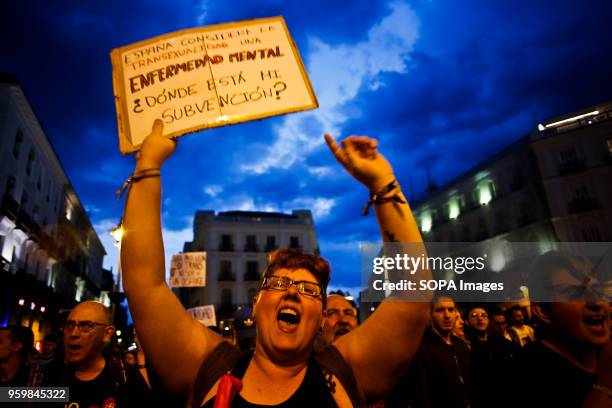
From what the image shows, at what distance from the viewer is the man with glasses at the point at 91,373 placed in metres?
3.36

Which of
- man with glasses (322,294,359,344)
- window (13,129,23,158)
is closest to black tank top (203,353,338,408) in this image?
man with glasses (322,294,359,344)

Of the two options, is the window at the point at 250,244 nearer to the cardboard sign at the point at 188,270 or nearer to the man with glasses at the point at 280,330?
the cardboard sign at the point at 188,270

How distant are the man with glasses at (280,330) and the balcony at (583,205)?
1235 inches

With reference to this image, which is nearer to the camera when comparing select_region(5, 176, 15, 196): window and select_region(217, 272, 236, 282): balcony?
select_region(5, 176, 15, 196): window

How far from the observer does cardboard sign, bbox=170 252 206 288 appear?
9727 millimetres

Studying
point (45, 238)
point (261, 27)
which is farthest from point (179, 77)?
point (45, 238)

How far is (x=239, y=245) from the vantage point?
Result: 45375 millimetres

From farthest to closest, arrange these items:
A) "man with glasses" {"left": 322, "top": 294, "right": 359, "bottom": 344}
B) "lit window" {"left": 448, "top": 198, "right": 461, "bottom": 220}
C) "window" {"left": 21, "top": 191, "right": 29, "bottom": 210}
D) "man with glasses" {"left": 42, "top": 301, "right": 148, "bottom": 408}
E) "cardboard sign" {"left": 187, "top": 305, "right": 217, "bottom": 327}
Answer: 1. "lit window" {"left": 448, "top": 198, "right": 461, "bottom": 220}
2. "window" {"left": 21, "top": 191, "right": 29, "bottom": 210}
3. "cardboard sign" {"left": 187, "top": 305, "right": 217, "bottom": 327}
4. "man with glasses" {"left": 322, "top": 294, "right": 359, "bottom": 344}
5. "man with glasses" {"left": 42, "top": 301, "right": 148, "bottom": 408}

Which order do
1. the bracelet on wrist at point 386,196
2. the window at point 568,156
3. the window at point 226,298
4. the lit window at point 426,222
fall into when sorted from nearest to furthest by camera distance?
the bracelet on wrist at point 386,196
the window at point 568,156
the lit window at point 426,222
the window at point 226,298

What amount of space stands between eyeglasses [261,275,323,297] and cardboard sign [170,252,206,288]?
819 cm

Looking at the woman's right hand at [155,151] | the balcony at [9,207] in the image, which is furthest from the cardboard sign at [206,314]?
the balcony at [9,207]

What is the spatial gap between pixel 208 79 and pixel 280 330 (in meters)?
1.70

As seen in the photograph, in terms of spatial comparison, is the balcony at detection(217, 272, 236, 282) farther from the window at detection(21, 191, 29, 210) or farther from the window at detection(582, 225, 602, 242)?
the window at detection(582, 225, 602, 242)

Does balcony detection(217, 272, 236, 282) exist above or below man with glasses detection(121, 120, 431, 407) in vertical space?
above
